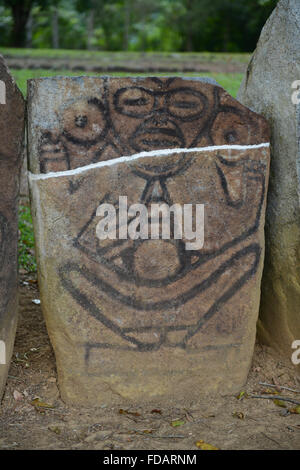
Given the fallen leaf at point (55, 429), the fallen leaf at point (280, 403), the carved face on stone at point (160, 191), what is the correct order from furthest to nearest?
the fallen leaf at point (280, 403) → the carved face on stone at point (160, 191) → the fallen leaf at point (55, 429)

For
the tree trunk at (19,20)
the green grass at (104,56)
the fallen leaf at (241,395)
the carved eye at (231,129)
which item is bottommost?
the fallen leaf at (241,395)

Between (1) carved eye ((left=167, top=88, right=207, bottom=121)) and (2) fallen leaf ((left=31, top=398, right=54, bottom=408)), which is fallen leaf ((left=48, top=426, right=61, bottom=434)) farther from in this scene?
(1) carved eye ((left=167, top=88, right=207, bottom=121))

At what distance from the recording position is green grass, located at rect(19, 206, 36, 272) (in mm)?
3970

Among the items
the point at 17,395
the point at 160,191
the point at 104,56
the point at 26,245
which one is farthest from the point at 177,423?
the point at 104,56

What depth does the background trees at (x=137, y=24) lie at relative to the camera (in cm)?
1267

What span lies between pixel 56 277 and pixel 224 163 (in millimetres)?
917

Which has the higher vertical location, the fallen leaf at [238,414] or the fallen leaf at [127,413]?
the fallen leaf at [238,414]

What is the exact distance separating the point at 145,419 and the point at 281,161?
1353 mm

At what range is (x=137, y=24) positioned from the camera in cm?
1711

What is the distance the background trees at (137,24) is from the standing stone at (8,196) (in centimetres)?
945

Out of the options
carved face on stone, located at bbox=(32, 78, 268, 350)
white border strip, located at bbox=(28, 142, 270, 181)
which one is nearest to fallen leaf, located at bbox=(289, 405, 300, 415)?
carved face on stone, located at bbox=(32, 78, 268, 350)

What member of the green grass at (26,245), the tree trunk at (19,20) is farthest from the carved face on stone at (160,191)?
the tree trunk at (19,20)

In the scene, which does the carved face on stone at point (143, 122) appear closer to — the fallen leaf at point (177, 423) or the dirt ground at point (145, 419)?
the dirt ground at point (145, 419)

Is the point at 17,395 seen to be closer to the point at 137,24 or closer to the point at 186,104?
the point at 186,104
